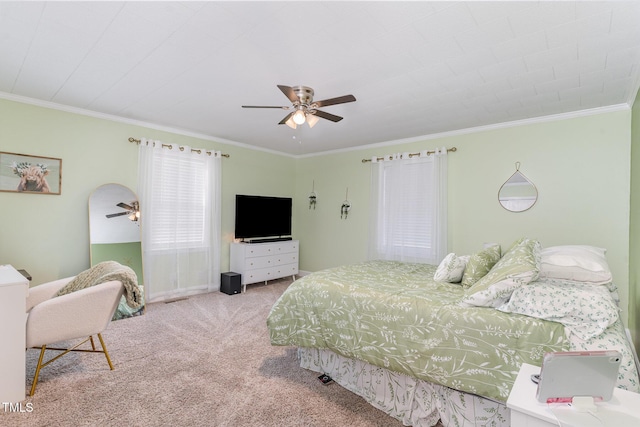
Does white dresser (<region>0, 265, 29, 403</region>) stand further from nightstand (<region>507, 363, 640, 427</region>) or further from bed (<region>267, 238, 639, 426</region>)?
nightstand (<region>507, 363, 640, 427</region>)

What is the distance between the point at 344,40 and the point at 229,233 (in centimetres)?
399

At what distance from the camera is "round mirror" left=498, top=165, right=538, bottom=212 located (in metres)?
3.84

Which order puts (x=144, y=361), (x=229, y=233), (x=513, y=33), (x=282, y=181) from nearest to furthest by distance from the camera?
(x=513, y=33) → (x=144, y=361) → (x=229, y=233) → (x=282, y=181)

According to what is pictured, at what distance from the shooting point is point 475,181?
14.0 feet

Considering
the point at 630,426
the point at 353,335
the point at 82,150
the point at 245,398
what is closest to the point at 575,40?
the point at 630,426

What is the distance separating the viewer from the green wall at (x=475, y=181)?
3.37 metres

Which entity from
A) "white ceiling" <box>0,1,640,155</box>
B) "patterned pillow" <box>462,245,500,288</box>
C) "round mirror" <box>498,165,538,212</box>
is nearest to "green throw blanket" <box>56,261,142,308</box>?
"white ceiling" <box>0,1,640,155</box>

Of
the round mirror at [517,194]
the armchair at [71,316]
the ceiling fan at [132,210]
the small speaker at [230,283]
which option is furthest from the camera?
the small speaker at [230,283]

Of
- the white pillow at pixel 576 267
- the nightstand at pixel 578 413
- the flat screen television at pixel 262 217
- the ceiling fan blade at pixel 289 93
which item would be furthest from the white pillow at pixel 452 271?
the flat screen television at pixel 262 217

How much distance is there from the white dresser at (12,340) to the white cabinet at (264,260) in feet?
10.0

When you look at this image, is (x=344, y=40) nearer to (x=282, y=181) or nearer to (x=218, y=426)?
(x=218, y=426)

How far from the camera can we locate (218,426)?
6.24ft

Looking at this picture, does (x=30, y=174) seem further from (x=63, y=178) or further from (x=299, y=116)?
(x=299, y=116)

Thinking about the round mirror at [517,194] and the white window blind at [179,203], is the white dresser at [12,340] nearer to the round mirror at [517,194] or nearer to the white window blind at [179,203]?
the white window blind at [179,203]
